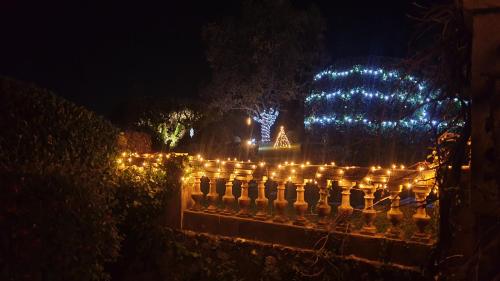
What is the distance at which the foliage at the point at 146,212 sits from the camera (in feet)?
19.0

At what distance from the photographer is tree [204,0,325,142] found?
20.3 meters

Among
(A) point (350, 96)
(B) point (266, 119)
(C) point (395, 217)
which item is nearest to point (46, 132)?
(C) point (395, 217)

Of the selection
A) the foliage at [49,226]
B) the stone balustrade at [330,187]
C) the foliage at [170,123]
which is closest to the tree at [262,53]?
the foliage at [170,123]

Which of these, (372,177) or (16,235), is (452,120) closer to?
(372,177)

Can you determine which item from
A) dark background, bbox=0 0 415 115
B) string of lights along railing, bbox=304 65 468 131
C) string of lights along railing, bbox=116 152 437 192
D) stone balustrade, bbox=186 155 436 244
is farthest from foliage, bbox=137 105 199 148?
stone balustrade, bbox=186 155 436 244

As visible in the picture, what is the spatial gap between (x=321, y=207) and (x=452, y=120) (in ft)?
5.97

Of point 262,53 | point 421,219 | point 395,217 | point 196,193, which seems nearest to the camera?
point 421,219

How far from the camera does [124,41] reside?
19.8m

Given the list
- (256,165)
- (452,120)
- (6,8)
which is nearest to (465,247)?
(452,120)

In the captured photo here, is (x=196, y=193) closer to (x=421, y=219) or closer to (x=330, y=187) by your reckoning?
(x=330, y=187)

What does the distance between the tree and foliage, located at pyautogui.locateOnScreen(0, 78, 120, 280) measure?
1526cm

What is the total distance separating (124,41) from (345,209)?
17.2 metres

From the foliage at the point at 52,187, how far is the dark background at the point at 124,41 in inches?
525

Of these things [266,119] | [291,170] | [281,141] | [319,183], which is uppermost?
[266,119]
